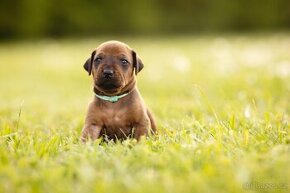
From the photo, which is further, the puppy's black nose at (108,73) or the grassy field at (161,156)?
the puppy's black nose at (108,73)

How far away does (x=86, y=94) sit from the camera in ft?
29.0

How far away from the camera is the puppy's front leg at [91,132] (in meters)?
3.87

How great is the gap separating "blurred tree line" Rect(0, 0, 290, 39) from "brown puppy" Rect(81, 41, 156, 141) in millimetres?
22560

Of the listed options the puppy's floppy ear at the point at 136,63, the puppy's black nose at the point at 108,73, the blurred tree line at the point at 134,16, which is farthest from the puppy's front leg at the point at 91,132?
the blurred tree line at the point at 134,16

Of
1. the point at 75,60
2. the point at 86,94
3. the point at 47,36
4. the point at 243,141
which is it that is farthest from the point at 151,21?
the point at 243,141

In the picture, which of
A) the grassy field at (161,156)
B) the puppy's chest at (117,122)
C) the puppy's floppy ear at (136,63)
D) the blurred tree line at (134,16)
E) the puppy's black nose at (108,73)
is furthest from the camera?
the blurred tree line at (134,16)

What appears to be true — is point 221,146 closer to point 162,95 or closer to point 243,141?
point 243,141

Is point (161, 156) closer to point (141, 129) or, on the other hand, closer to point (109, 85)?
point (141, 129)

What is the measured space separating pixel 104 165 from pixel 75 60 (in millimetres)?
11443

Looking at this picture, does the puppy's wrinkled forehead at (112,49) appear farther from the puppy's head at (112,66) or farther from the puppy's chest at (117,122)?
the puppy's chest at (117,122)

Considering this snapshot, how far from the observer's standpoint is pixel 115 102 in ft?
13.0

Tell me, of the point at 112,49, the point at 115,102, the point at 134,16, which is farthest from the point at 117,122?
the point at 134,16

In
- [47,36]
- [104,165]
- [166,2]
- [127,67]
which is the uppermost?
[127,67]

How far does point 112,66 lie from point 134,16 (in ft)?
77.2
